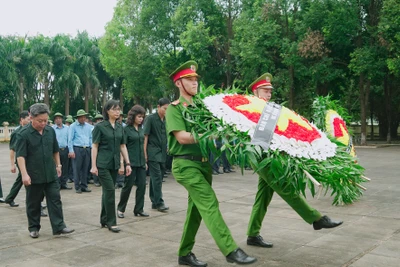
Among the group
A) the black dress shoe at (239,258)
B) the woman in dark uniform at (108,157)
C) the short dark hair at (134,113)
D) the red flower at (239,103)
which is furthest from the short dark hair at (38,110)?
the black dress shoe at (239,258)

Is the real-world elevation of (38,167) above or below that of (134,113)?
below

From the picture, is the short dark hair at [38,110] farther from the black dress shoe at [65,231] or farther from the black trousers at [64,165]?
the black trousers at [64,165]

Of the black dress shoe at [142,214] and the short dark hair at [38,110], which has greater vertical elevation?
the short dark hair at [38,110]

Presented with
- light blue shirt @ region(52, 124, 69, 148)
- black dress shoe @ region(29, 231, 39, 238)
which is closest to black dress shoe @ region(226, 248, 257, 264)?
black dress shoe @ region(29, 231, 39, 238)

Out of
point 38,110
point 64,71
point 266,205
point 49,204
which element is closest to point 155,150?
point 49,204

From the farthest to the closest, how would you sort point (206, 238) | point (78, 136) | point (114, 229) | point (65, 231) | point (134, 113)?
point (78, 136), point (134, 113), point (114, 229), point (65, 231), point (206, 238)

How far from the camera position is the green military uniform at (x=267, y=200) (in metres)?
4.26

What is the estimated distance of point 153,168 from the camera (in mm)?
7156

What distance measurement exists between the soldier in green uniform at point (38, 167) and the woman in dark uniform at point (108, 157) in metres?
0.54

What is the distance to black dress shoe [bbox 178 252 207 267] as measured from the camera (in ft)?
13.7

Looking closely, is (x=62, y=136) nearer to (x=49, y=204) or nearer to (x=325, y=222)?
(x=49, y=204)

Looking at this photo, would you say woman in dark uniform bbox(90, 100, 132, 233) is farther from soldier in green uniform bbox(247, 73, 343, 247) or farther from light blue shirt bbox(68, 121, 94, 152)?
light blue shirt bbox(68, 121, 94, 152)

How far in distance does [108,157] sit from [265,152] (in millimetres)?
2838

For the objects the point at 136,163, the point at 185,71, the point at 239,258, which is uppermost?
the point at 185,71
